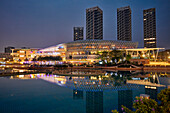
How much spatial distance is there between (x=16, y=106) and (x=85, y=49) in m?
116

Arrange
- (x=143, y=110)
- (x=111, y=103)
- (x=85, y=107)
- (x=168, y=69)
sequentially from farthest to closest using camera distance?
(x=168, y=69)
(x=111, y=103)
(x=85, y=107)
(x=143, y=110)

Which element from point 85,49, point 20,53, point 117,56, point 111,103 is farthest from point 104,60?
point 20,53

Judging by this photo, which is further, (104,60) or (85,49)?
(85,49)

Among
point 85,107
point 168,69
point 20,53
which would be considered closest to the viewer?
point 85,107

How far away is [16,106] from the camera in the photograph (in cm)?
1842

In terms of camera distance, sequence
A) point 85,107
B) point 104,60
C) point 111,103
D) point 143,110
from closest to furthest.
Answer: point 143,110 < point 85,107 < point 111,103 < point 104,60

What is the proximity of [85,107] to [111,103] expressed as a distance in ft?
13.5

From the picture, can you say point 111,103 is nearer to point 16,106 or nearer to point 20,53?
point 16,106

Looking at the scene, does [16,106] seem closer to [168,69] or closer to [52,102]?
[52,102]

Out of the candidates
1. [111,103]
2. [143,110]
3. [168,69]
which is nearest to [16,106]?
[111,103]

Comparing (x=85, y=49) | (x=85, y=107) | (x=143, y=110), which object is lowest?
(x=85, y=107)

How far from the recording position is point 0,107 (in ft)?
59.9

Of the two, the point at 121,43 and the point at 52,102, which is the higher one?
the point at 121,43

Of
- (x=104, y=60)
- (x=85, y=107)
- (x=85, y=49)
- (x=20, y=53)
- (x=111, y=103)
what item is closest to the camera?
(x=85, y=107)
